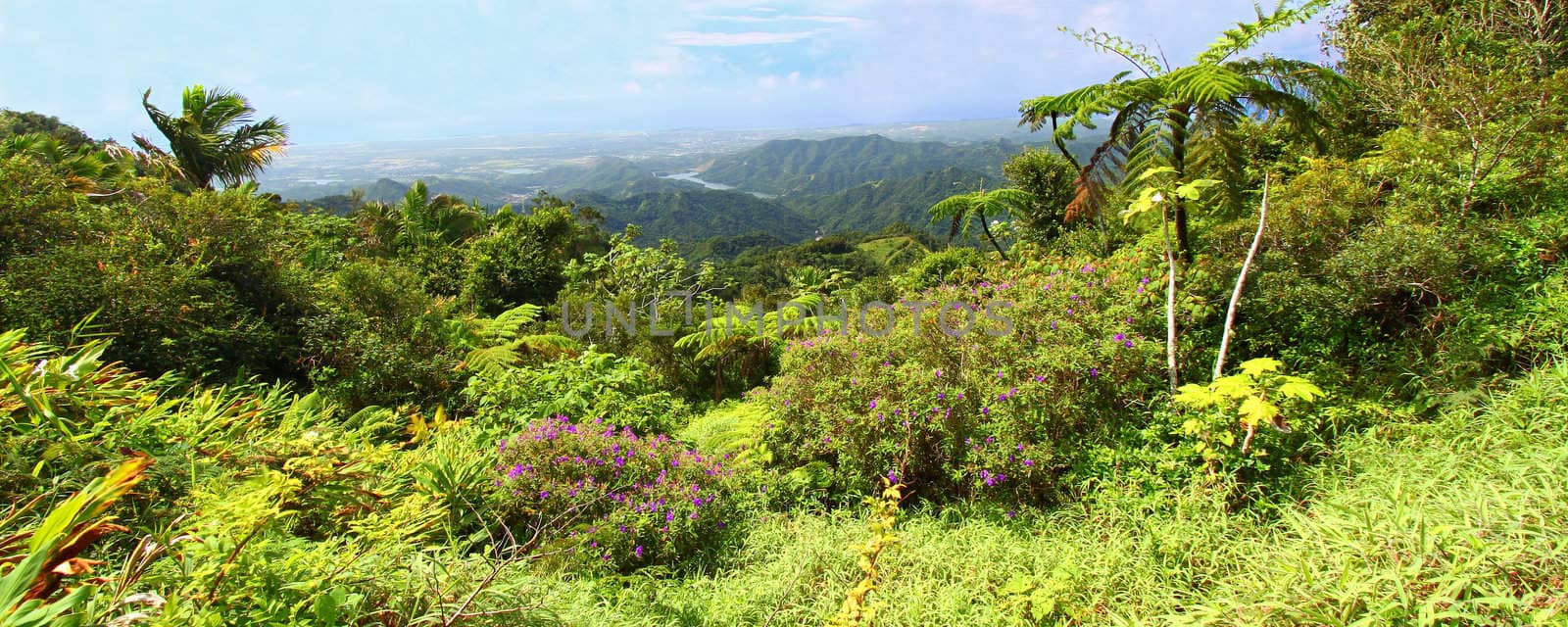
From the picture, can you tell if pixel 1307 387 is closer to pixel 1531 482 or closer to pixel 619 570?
pixel 1531 482

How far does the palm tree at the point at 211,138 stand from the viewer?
333 inches

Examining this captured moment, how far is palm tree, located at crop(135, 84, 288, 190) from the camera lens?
8.47m

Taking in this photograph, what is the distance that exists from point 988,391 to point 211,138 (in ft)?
36.2

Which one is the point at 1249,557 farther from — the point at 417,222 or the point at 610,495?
the point at 417,222

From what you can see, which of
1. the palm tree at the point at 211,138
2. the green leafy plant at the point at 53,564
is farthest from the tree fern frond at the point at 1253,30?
the palm tree at the point at 211,138

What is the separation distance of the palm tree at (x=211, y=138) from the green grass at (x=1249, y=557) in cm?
1000

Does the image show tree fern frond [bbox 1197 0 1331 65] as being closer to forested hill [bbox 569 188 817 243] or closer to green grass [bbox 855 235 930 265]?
green grass [bbox 855 235 930 265]

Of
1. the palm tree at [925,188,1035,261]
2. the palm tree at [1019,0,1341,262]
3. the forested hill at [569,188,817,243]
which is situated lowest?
the forested hill at [569,188,817,243]

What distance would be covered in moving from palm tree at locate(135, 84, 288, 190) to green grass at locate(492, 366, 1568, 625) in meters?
10.0

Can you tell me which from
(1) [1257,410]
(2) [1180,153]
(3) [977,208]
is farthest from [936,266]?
(1) [1257,410]

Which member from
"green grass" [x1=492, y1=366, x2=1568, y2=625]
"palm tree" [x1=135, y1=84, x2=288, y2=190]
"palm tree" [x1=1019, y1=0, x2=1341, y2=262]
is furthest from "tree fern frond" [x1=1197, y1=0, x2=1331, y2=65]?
"palm tree" [x1=135, y1=84, x2=288, y2=190]

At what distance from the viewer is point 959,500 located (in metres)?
3.52

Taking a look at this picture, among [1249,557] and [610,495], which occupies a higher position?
[1249,557]

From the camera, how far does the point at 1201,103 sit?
367cm
